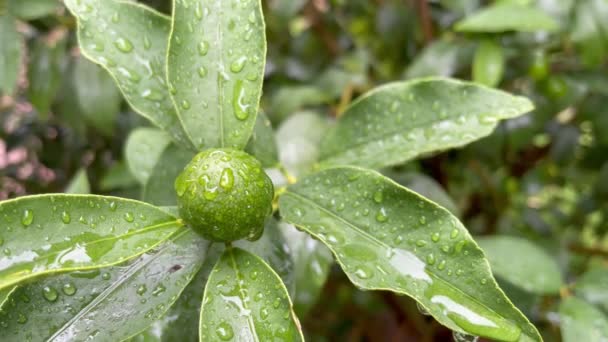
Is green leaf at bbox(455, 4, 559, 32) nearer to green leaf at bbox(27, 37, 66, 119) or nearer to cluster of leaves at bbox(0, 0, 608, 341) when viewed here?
cluster of leaves at bbox(0, 0, 608, 341)

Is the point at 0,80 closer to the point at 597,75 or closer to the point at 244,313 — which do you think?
the point at 244,313

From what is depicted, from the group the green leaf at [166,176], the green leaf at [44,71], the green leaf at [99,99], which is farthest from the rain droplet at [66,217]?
the green leaf at [44,71]

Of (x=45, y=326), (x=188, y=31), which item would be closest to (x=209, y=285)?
(x=45, y=326)

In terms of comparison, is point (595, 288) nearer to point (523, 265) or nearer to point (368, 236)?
point (523, 265)

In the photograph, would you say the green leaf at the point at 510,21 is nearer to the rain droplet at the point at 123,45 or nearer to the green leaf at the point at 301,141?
the green leaf at the point at 301,141

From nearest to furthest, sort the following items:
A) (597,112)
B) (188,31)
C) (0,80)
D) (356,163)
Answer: (188,31), (356,163), (0,80), (597,112)
